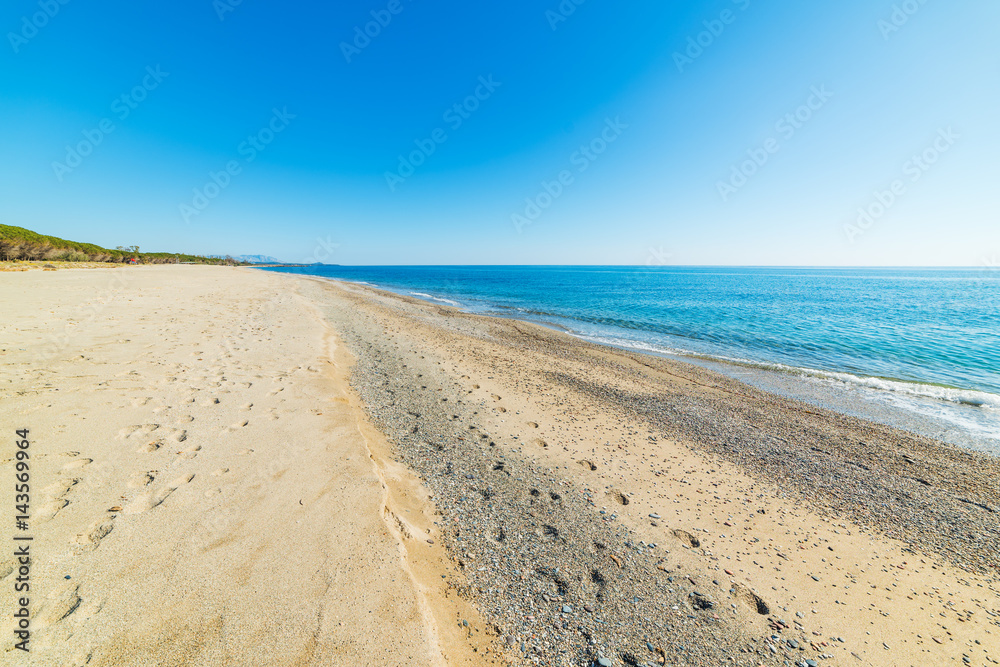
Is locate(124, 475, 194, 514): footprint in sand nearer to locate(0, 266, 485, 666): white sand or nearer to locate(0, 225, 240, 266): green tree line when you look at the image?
locate(0, 266, 485, 666): white sand

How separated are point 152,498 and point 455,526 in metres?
3.71

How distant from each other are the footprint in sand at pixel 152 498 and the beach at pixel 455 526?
3cm

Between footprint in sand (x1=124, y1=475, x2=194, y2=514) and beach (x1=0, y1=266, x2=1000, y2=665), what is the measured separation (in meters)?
0.03

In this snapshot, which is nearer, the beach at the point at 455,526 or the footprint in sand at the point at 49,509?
the beach at the point at 455,526

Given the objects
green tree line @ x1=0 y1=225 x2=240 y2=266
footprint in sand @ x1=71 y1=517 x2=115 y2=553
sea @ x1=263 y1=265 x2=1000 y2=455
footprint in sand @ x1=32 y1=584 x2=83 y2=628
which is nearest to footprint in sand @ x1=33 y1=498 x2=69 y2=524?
footprint in sand @ x1=71 y1=517 x2=115 y2=553

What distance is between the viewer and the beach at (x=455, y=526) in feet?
9.66

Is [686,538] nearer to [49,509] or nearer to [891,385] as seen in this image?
[49,509]

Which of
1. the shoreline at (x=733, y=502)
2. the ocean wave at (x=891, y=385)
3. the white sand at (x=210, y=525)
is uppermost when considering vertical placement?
the white sand at (x=210, y=525)

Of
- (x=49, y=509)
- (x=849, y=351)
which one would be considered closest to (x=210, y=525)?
(x=49, y=509)

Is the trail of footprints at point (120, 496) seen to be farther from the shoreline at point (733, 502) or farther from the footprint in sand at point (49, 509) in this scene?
the shoreline at point (733, 502)

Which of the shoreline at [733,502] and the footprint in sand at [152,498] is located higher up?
the footprint in sand at [152,498]

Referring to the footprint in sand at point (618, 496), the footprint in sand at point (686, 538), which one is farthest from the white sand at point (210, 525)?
the footprint in sand at point (686, 538)

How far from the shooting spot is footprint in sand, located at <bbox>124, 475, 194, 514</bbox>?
12.5 ft

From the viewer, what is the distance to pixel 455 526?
4.66 meters
